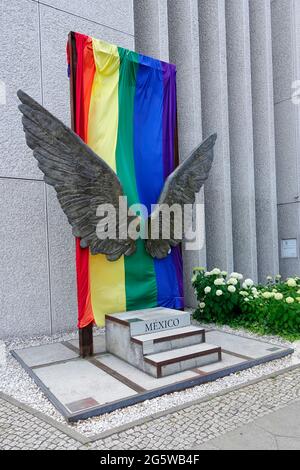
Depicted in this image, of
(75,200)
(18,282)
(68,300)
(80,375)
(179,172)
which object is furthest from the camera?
(68,300)

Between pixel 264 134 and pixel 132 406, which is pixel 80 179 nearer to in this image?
pixel 132 406

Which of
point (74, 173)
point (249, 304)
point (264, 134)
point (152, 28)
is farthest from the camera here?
point (264, 134)

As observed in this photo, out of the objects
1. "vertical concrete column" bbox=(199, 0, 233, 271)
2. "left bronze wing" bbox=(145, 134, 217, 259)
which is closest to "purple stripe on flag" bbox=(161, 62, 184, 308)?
"left bronze wing" bbox=(145, 134, 217, 259)

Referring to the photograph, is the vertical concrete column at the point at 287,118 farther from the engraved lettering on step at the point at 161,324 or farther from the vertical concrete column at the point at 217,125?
the engraved lettering on step at the point at 161,324

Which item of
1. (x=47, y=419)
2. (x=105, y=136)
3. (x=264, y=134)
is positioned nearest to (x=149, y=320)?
(x=47, y=419)

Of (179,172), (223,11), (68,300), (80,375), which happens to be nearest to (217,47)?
(223,11)

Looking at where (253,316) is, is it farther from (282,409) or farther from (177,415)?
(177,415)

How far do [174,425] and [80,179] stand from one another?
2.68 meters

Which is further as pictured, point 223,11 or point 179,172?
point 223,11

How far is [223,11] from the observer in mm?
7566

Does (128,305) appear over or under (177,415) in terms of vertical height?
over

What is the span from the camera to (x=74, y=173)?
417 centimetres

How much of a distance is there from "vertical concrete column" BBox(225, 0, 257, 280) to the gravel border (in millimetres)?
3524

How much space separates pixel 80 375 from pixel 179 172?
2.81 metres
